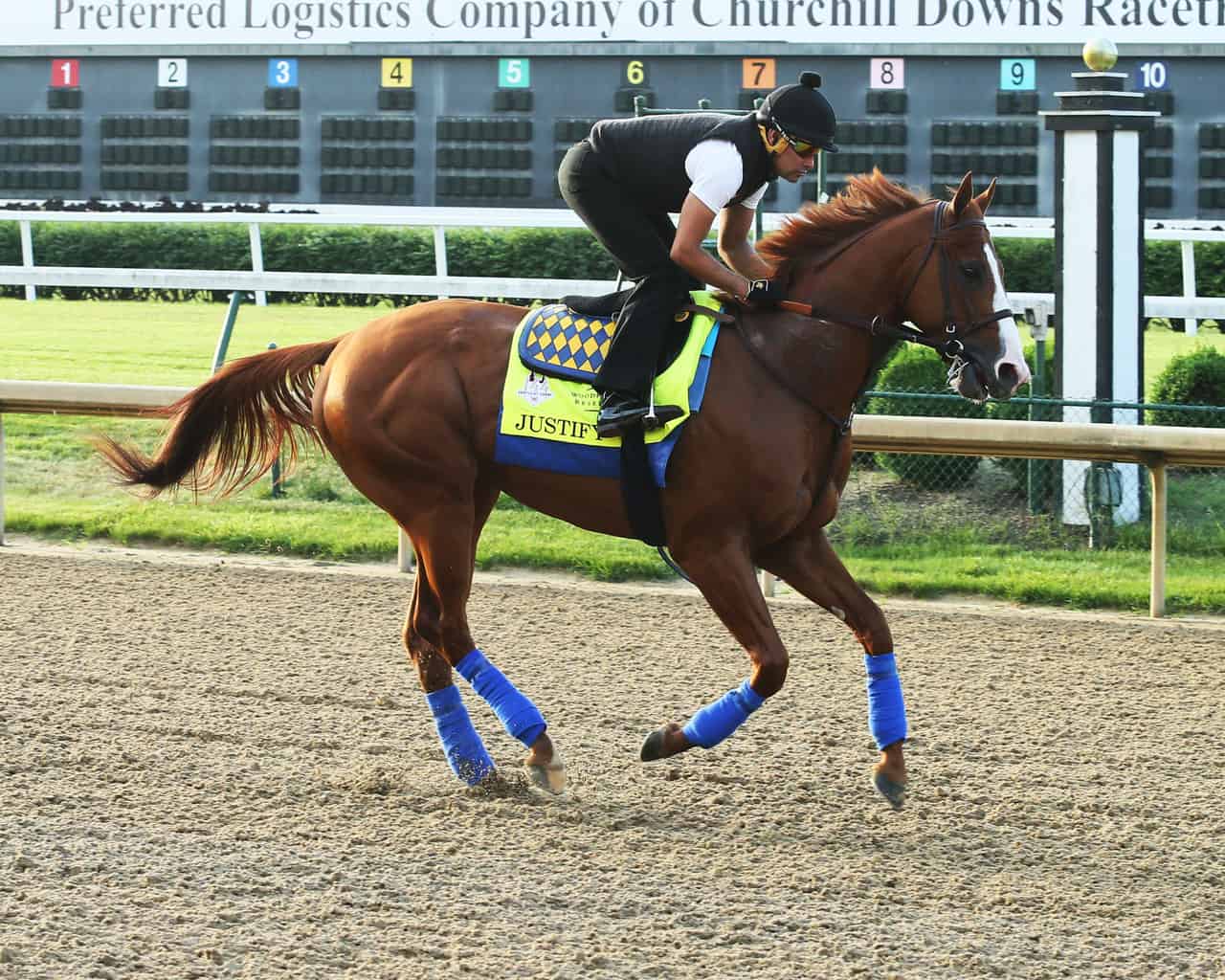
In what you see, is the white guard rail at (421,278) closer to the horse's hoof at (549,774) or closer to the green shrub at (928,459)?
the green shrub at (928,459)

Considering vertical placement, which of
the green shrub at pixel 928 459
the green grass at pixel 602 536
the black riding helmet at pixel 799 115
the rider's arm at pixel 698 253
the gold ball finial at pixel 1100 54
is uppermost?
the gold ball finial at pixel 1100 54

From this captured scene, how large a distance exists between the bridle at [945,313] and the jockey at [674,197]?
142 mm

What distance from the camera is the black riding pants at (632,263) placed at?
428 centimetres

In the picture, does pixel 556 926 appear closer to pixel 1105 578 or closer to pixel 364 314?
pixel 1105 578

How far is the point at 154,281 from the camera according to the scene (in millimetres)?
10516

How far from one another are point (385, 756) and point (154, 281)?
21.6ft

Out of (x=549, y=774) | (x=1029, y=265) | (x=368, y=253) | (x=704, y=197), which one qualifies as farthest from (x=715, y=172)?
(x=368, y=253)

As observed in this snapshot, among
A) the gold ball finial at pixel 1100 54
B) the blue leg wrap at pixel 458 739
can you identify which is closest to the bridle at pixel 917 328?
the blue leg wrap at pixel 458 739

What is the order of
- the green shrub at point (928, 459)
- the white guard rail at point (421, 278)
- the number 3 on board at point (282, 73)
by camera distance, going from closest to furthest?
the green shrub at point (928, 459), the white guard rail at point (421, 278), the number 3 on board at point (282, 73)

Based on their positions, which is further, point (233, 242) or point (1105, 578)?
point (233, 242)

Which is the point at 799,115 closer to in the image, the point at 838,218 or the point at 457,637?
the point at 838,218

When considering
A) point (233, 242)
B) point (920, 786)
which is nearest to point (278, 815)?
point (920, 786)

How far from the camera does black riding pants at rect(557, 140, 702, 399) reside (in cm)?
428

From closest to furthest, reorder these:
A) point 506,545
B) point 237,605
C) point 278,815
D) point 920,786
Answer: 1. point 278,815
2. point 920,786
3. point 237,605
4. point 506,545
